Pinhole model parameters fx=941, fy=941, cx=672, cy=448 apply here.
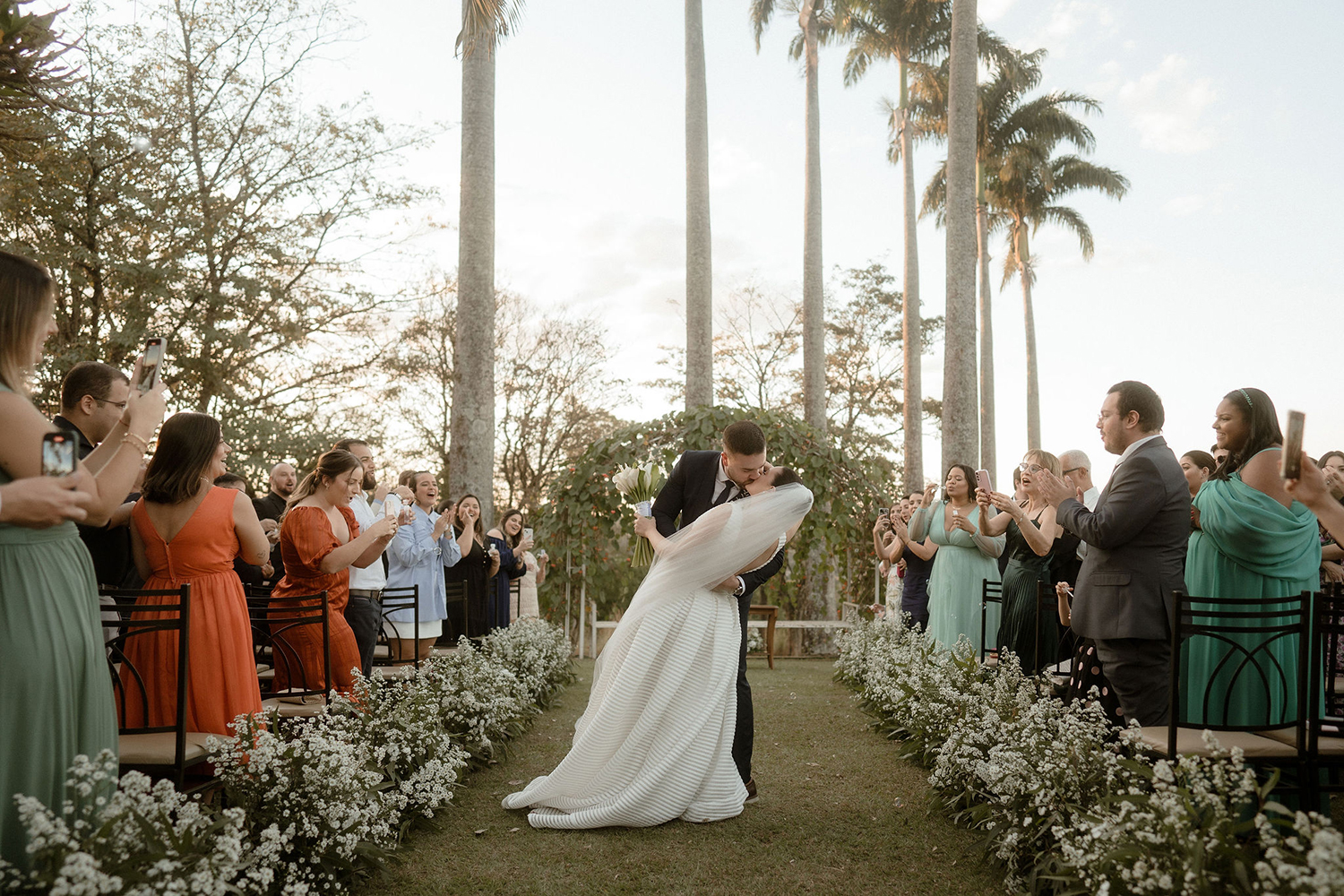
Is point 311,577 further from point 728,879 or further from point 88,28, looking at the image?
point 88,28

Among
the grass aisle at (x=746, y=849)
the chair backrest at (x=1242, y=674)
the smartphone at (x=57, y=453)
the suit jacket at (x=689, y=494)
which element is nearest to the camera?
the smartphone at (x=57, y=453)

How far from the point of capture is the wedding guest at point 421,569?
7660mm

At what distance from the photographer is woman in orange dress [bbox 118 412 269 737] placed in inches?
149

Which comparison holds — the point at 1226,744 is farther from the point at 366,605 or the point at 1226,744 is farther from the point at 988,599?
the point at 366,605

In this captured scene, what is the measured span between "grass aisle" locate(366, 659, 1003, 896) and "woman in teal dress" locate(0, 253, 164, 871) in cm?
183

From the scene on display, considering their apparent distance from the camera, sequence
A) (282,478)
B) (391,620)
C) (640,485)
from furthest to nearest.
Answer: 1. (282,478)
2. (391,620)
3. (640,485)

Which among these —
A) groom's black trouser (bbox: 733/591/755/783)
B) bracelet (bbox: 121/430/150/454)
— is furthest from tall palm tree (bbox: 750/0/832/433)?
bracelet (bbox: 121/430/150/454)

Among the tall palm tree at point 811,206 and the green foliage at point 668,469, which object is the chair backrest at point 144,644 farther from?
the tall palm tree at point 811,206

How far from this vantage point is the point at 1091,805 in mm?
3791

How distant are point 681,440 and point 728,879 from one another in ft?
30.0

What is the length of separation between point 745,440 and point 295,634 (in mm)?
2761

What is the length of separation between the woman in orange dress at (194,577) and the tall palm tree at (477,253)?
666 centimetres

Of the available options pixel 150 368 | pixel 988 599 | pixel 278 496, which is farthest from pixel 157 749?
pixel 278 496

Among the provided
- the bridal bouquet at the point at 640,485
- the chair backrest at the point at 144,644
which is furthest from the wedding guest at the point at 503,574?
the chair backrest at the point at 144,644
